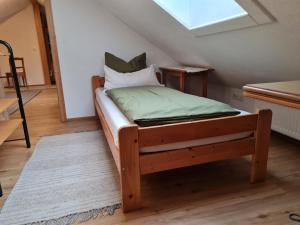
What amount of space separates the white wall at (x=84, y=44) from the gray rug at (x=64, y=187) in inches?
40.3

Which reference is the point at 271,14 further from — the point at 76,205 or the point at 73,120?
the point at 73,120

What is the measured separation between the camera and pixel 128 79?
3.00 meters

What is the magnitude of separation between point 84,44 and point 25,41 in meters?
4.25

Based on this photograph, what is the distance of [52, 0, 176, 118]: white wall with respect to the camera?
9.95 ft

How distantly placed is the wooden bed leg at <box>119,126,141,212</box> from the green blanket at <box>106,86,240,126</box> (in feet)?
0.56

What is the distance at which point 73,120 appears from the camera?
3328mm

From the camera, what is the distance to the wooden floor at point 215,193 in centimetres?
138

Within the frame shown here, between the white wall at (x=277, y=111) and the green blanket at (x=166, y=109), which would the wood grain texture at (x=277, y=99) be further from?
the white wall at (x=277, y=111)

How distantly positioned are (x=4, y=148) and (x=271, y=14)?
2.66m

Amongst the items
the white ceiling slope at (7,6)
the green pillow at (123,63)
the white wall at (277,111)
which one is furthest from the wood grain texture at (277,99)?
the white ceiling slope at (7,6)

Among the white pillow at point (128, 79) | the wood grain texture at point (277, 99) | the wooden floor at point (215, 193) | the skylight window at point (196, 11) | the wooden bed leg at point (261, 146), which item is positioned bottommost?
the wooden floor at point (215, 193)

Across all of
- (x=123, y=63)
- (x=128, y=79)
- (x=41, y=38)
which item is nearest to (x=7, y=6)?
(x=41, y=38)

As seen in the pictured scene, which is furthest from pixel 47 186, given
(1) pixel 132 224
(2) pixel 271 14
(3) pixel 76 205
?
(2) pixel 271 14

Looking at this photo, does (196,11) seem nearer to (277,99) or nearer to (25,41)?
(277,99)
